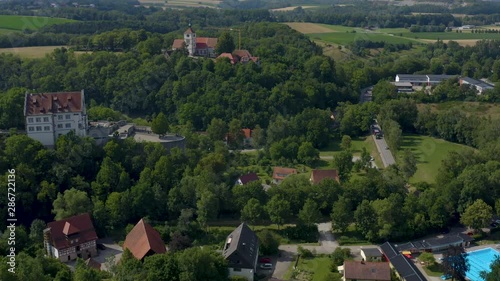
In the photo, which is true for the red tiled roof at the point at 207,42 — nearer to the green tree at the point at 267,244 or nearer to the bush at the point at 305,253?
the green tree at the point at 267,244

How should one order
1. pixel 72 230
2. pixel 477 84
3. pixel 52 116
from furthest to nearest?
pixel 477 84, pixel 52 116, pixel 72 230

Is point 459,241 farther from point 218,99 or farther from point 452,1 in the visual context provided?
point 452,1

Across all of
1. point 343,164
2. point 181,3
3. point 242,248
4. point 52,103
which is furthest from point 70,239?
point 181,3

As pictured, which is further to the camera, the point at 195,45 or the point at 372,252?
the point at 195,45

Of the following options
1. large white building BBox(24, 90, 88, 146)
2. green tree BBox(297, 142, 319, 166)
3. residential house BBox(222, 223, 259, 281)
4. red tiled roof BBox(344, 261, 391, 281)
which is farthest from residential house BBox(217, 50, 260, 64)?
red tiled roof BBox(344, 261, 391, 281)

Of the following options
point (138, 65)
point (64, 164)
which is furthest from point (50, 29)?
point (64, 164)

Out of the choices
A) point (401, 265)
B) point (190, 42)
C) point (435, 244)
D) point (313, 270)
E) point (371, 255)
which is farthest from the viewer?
point (190, 42)

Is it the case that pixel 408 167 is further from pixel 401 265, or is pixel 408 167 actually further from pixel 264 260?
pixel 264 260

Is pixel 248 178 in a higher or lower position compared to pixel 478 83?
lower
